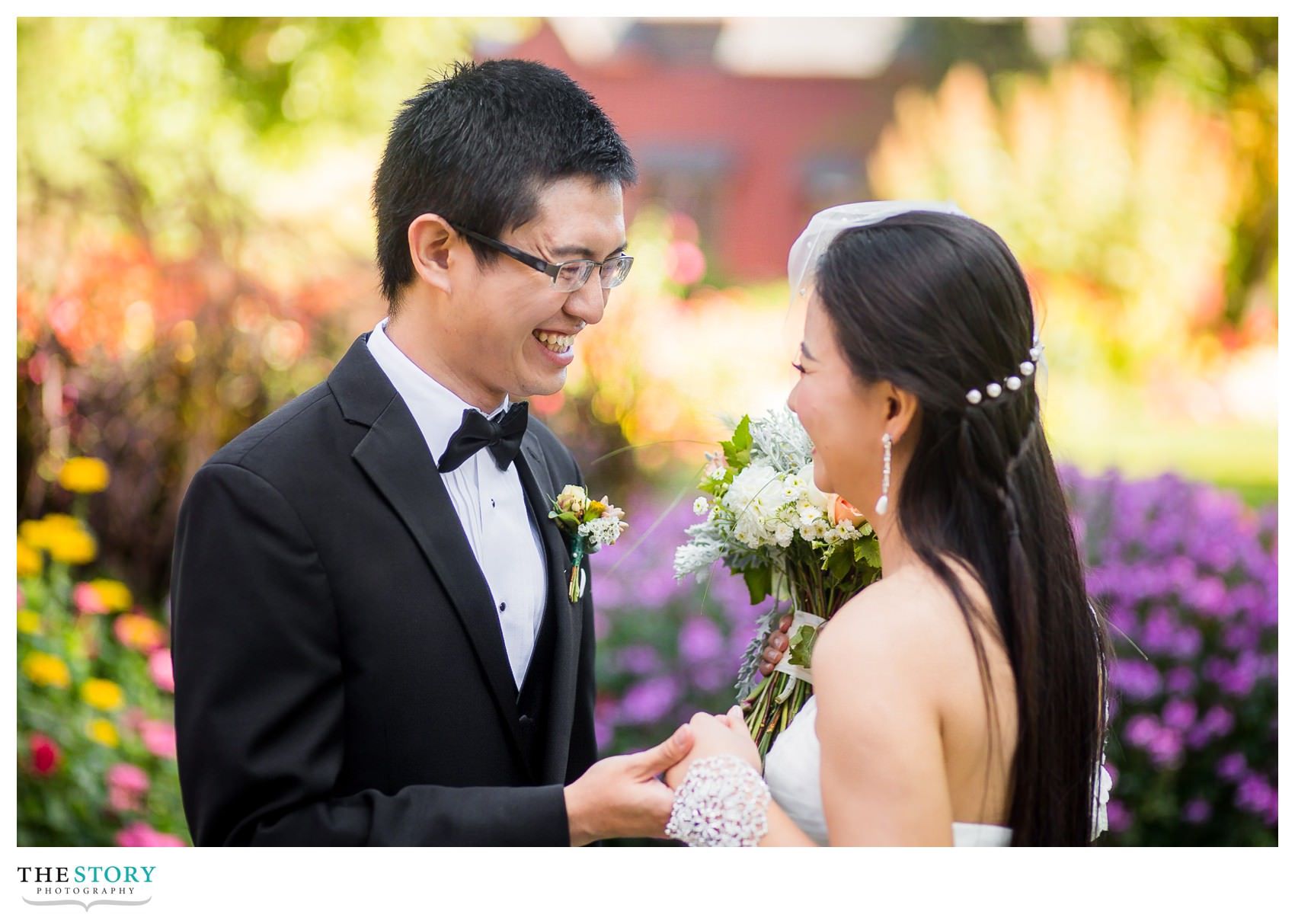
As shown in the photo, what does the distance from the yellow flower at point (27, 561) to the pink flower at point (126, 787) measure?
89 cm

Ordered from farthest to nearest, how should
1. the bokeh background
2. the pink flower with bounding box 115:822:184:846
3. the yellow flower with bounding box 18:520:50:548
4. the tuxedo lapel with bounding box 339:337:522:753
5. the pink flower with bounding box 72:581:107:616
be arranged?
1. the yellow flower with bounding box 18:520:50:548
2. the bokeh background
3. the pink flower with bounding box 72:581:107:616
4. the pink flower with bounding box 115:822:184:846
5. the tuxedo lapel with bounding box 339:337:522:753

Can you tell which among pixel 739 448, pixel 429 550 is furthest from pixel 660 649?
pixel 429 550

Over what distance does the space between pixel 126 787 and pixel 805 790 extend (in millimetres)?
2885

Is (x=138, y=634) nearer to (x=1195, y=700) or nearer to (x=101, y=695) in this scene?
(x=101, y=695)

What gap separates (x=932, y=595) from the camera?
181cm

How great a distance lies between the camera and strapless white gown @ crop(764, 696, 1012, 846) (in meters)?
1.88

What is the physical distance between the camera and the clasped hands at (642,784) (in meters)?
1.90

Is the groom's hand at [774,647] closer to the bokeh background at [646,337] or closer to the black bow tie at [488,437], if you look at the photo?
the bokeh background at [646,337]

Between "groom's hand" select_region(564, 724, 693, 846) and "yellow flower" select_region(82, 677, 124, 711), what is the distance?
2688 mm

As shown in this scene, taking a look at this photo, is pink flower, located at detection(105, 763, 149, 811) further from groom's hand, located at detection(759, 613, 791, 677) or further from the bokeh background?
groom's hand, located at detection(759, 613, 791, 677)
